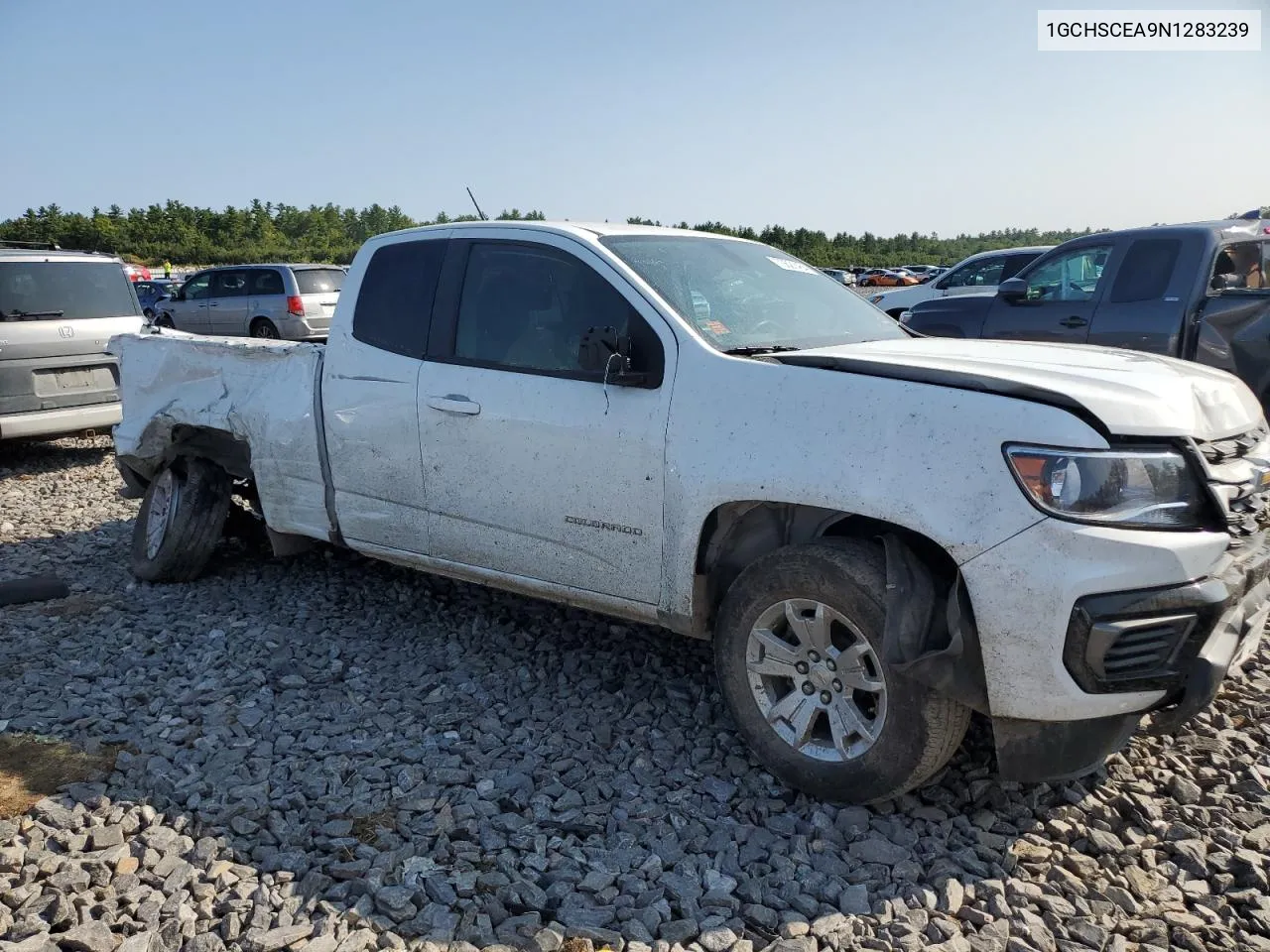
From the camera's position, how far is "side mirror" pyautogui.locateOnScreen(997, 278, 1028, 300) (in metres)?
7.75

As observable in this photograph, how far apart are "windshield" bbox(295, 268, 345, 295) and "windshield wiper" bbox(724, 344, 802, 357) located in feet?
48.7

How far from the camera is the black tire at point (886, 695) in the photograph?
2939 mm

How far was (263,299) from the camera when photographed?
56.3ft

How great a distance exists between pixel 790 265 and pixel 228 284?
16.0 metres

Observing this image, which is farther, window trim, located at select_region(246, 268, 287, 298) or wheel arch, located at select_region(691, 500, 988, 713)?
window trim, located at select_region(246, 268, 287, 298)

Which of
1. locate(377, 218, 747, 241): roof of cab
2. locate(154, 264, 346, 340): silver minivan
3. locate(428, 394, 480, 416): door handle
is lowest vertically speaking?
locate(154, 264, 346, 340): silver minivan

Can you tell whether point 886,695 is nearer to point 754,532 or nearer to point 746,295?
point 754,532

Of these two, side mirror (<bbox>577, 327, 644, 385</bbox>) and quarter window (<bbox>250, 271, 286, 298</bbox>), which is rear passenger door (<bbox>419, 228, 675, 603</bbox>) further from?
quarter window (<bbox>250, 271, 286, 298</bbox>)

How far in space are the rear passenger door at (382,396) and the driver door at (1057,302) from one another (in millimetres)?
5159

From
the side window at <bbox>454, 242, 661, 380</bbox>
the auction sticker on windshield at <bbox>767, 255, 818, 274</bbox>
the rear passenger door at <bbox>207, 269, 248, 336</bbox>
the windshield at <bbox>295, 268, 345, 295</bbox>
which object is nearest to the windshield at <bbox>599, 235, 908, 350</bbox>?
the auction sticker on windshield at <bbox>767, 255, 818, 274</bbox>

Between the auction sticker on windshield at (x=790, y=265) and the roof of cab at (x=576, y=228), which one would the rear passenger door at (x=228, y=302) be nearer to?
the roof of cab at (x=576, y=228)

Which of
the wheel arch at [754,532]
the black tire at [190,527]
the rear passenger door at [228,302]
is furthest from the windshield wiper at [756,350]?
the rear passenger door at [228,302]

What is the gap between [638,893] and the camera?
2811mm

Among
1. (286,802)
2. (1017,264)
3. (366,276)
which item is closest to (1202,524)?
(286,802)
